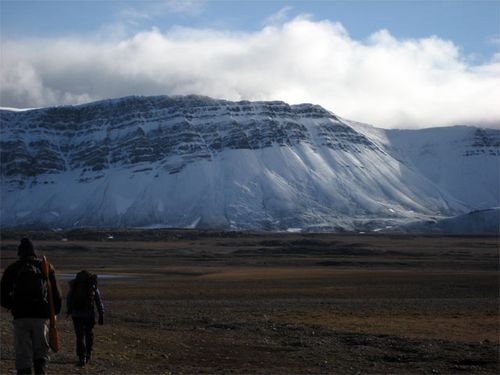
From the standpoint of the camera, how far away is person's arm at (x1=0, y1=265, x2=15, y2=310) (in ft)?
38.4

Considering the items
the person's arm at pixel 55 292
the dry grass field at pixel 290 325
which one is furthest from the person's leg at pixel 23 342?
the dry grass field at pixel 290 325

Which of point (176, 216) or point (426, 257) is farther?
point (176, 216)

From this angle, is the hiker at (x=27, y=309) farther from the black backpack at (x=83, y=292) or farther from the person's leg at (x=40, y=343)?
the black backpack at (x=83, y=292)

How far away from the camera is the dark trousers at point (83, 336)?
17.1m

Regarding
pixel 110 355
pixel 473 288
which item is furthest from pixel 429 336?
pixel 473 288

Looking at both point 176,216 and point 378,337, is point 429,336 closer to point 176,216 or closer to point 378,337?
point 378,337

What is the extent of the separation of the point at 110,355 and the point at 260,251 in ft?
275

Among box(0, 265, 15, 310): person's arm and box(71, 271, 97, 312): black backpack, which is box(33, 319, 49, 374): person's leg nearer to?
box(0, 265, 15, 310): person's arm

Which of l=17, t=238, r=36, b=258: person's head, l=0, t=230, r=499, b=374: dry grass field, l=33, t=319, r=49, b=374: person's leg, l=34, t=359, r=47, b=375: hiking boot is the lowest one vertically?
l=0, t=230, r=499, b=374: dry grass field

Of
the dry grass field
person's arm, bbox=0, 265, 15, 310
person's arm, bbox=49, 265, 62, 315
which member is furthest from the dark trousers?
person's arm, bbox=0, 265, 15, 310

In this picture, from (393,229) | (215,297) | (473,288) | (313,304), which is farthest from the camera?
(393,229)

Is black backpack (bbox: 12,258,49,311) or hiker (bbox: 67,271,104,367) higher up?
black backpack (bbox: 12,258,49,311)

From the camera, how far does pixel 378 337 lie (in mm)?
22703

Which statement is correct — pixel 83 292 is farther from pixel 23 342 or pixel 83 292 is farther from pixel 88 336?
pixel 23 342
